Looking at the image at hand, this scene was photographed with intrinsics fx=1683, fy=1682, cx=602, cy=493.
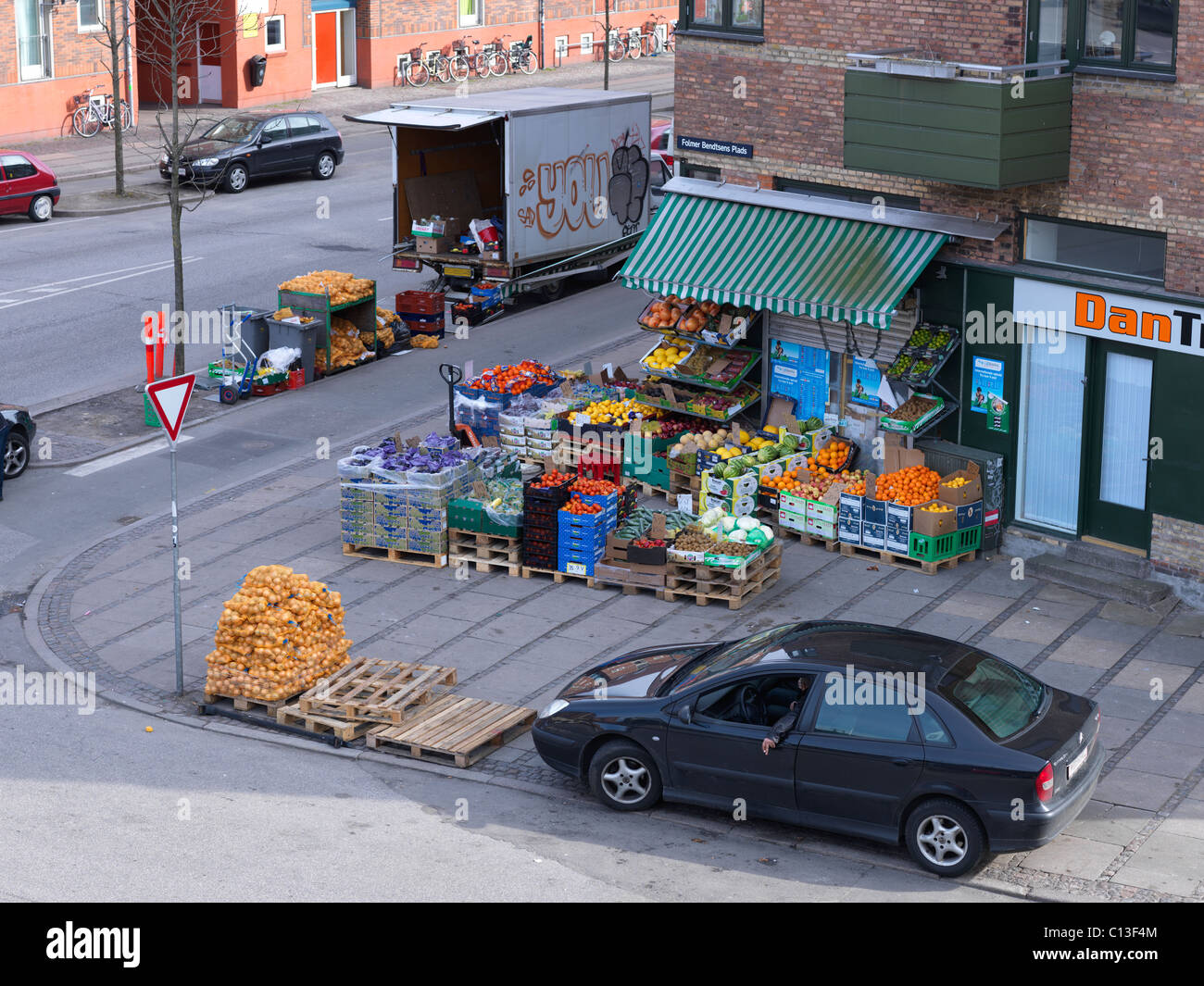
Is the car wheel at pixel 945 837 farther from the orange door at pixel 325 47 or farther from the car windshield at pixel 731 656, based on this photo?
the orange door at pixel 325 47

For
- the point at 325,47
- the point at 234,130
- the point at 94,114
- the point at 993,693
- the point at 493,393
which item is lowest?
the point at 993,693

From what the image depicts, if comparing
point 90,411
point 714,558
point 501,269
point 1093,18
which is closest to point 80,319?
point 90,411

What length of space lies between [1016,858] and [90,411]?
49.3ft

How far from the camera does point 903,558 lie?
18.2 meters

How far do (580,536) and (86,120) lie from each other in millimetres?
29939

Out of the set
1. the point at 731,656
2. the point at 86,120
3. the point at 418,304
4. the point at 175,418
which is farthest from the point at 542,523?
the point at 86,120

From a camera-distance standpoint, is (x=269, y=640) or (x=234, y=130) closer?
(x=269, y=640)

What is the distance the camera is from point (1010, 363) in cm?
1800

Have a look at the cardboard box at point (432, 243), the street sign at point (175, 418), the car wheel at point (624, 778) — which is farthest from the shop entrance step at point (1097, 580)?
the cardboard box at point (432, 243)

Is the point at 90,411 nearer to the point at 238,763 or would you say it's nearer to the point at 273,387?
the point at 273,387

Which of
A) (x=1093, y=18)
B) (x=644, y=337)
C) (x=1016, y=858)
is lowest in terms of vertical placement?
(x=1016, y=858)

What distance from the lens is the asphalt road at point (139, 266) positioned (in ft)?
81.8

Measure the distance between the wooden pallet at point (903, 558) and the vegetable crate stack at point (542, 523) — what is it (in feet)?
10.6

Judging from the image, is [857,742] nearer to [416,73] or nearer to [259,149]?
[259,149]
